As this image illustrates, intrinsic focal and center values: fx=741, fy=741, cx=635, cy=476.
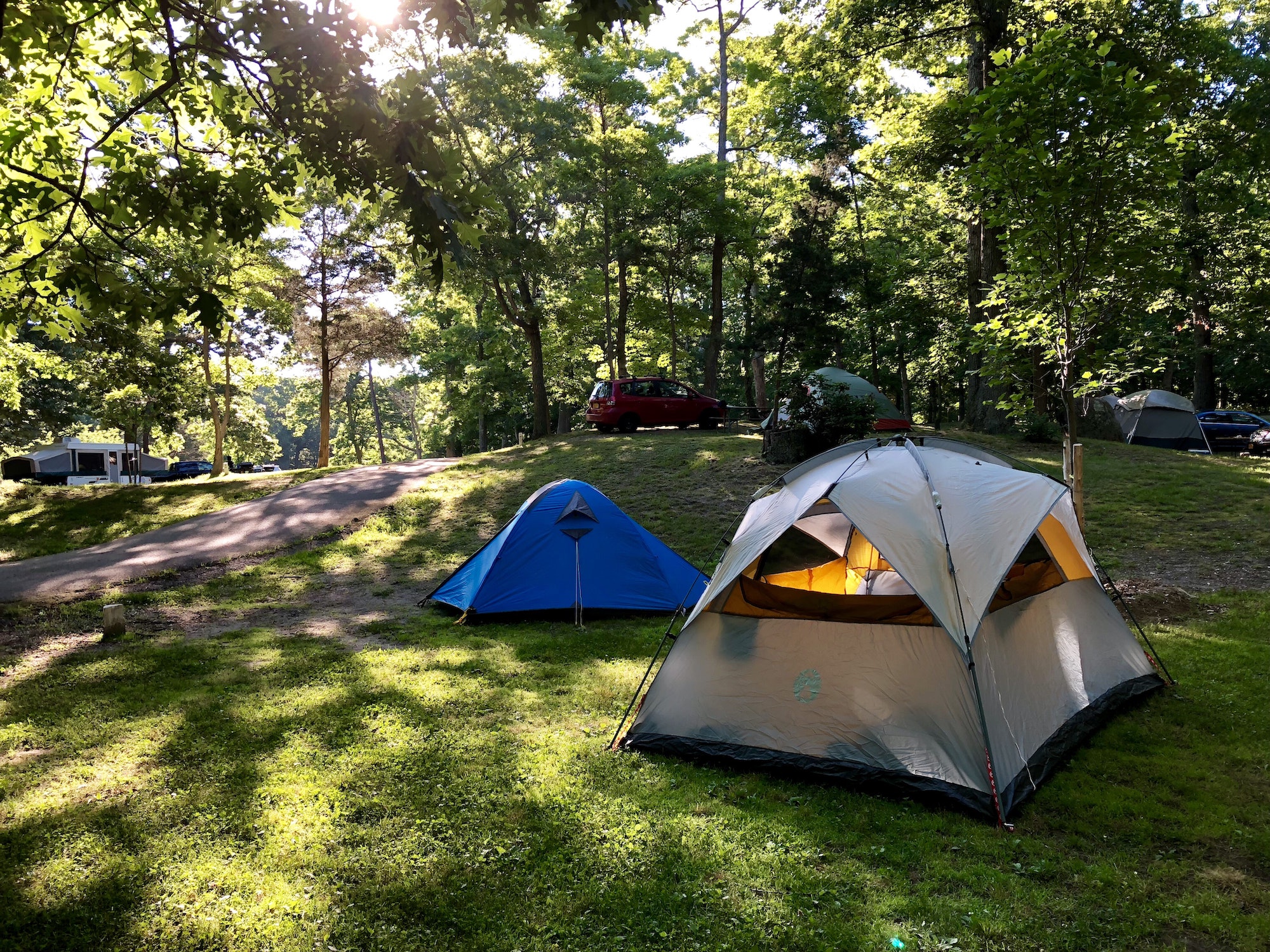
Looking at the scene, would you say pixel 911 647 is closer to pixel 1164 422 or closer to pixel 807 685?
pixel 807 685

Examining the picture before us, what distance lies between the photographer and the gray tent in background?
72.1 ft

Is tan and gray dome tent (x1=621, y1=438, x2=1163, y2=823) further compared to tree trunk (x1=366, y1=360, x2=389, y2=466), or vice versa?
tree trunk (x1=366, y1=360, x2=389, y2=466)

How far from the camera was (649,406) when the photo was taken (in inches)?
788

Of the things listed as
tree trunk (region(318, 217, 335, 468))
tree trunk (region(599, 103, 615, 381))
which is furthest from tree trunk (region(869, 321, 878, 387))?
tree trunk (region(318, 217, 335, 468))

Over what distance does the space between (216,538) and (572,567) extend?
8.21 metres

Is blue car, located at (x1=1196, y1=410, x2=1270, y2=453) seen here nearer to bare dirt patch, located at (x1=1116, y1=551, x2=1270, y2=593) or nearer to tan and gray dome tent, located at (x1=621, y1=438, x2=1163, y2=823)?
bare dirt patch, located at (x1=1116, y1=551, x2=1270, y2=593)

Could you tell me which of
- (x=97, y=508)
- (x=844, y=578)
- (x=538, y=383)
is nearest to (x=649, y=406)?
(x=538, y=383)

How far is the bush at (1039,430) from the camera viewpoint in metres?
15.7

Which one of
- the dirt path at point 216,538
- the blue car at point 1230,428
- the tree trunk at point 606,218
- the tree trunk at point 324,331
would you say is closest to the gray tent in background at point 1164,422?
the blue car at point 1230,428

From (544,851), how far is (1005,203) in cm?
719

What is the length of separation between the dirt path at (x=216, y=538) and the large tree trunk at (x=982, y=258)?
1284 centimetres

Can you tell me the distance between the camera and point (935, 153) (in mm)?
15969

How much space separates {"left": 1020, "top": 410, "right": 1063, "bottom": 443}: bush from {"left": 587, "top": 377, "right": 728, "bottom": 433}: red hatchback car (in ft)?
Result: 24.2

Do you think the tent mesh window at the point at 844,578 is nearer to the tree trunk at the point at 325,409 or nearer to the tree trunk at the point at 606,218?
the tree trunk at the point at 606,218
